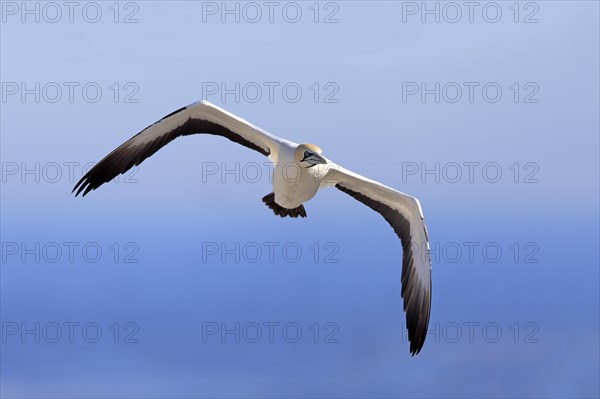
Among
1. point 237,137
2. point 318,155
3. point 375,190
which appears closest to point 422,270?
point 375,190

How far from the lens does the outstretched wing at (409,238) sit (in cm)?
1473

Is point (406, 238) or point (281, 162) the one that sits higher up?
point (281, 162)

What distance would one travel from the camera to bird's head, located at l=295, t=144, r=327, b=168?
44.5 feet

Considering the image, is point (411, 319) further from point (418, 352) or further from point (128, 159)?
point (128, 159)

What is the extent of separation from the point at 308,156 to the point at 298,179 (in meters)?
0.48

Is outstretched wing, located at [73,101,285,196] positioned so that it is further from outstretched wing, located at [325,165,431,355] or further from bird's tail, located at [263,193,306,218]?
outstretched wing, located at [325,165,431,355]

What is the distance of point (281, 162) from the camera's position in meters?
13.9

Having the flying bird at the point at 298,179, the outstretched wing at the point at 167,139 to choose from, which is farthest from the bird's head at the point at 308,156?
the outstretched wing at the point at 167,139

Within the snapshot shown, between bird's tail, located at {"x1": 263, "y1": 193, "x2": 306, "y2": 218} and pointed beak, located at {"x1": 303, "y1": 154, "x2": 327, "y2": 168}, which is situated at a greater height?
pointed beak, located at {"x1": 303, "y1": 154, "x2": 327, "y2": 168}

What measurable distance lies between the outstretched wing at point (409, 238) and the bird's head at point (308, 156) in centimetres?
109

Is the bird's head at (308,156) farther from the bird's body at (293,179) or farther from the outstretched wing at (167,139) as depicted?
the outstretched wing at (167,139)

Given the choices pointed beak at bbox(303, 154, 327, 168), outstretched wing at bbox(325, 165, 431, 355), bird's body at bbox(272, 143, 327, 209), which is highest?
pointed beak at bbox(303, 154, 327, 168)

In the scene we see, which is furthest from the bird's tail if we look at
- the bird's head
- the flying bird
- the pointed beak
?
the pointed beak

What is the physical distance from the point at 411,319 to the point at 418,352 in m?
0.60
